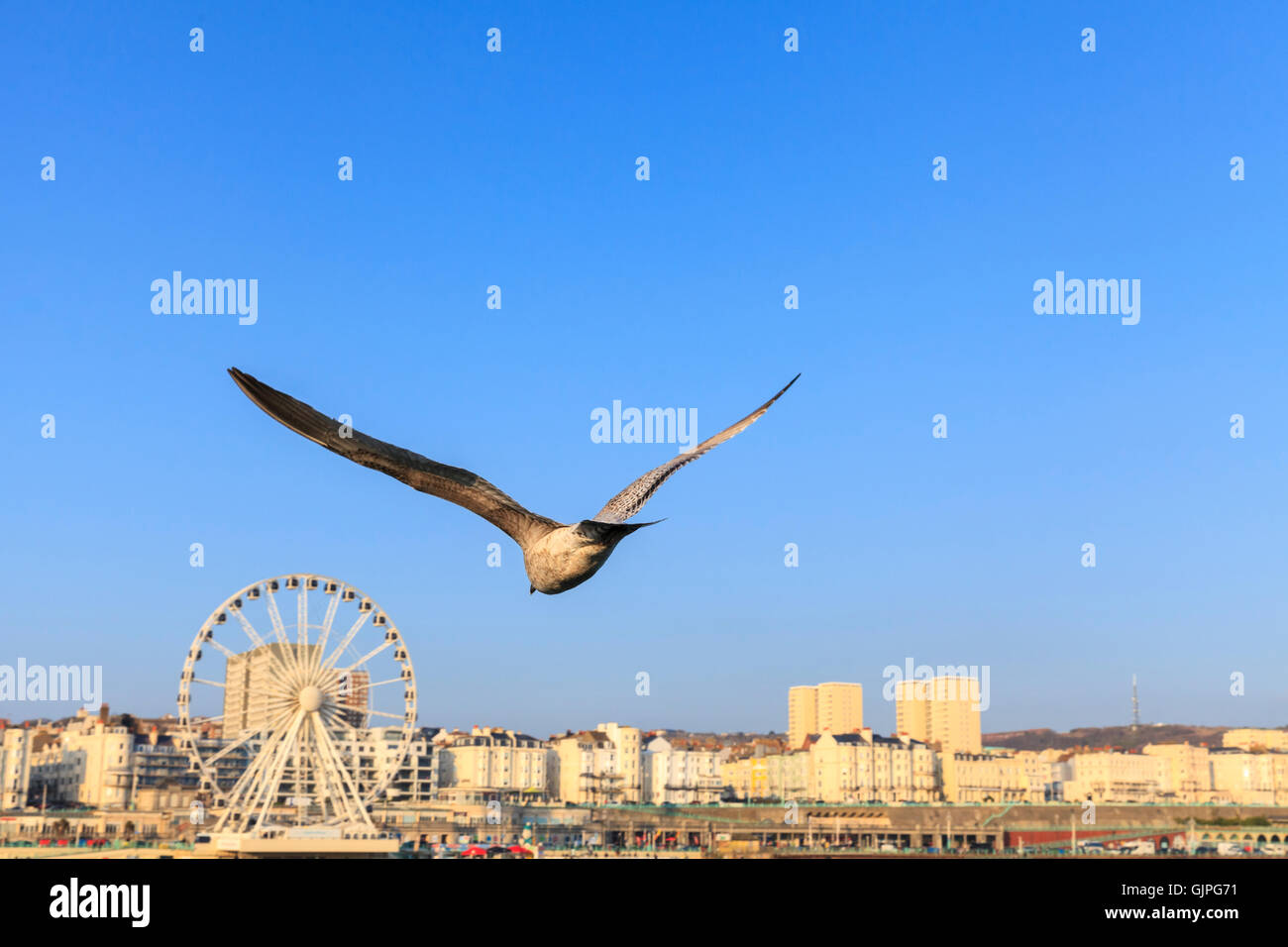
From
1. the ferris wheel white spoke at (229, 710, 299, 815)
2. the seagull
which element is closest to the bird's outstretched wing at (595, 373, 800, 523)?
the seagull

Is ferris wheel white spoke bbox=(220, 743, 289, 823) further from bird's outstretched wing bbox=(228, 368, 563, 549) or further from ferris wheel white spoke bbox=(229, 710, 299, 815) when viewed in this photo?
bird's outstretched wing bbox=(228, 368, 563, 549)

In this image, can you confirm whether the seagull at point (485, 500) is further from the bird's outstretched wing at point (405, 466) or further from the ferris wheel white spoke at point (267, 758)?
the ferris wheel white spoke at point (267, 758)

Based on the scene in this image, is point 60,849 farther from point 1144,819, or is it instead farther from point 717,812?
point 1144,819

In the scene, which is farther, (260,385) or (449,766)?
(449,766)

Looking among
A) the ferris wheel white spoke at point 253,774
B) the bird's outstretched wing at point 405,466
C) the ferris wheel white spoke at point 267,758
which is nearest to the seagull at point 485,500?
the bird's outstretched wing at point 405,466
